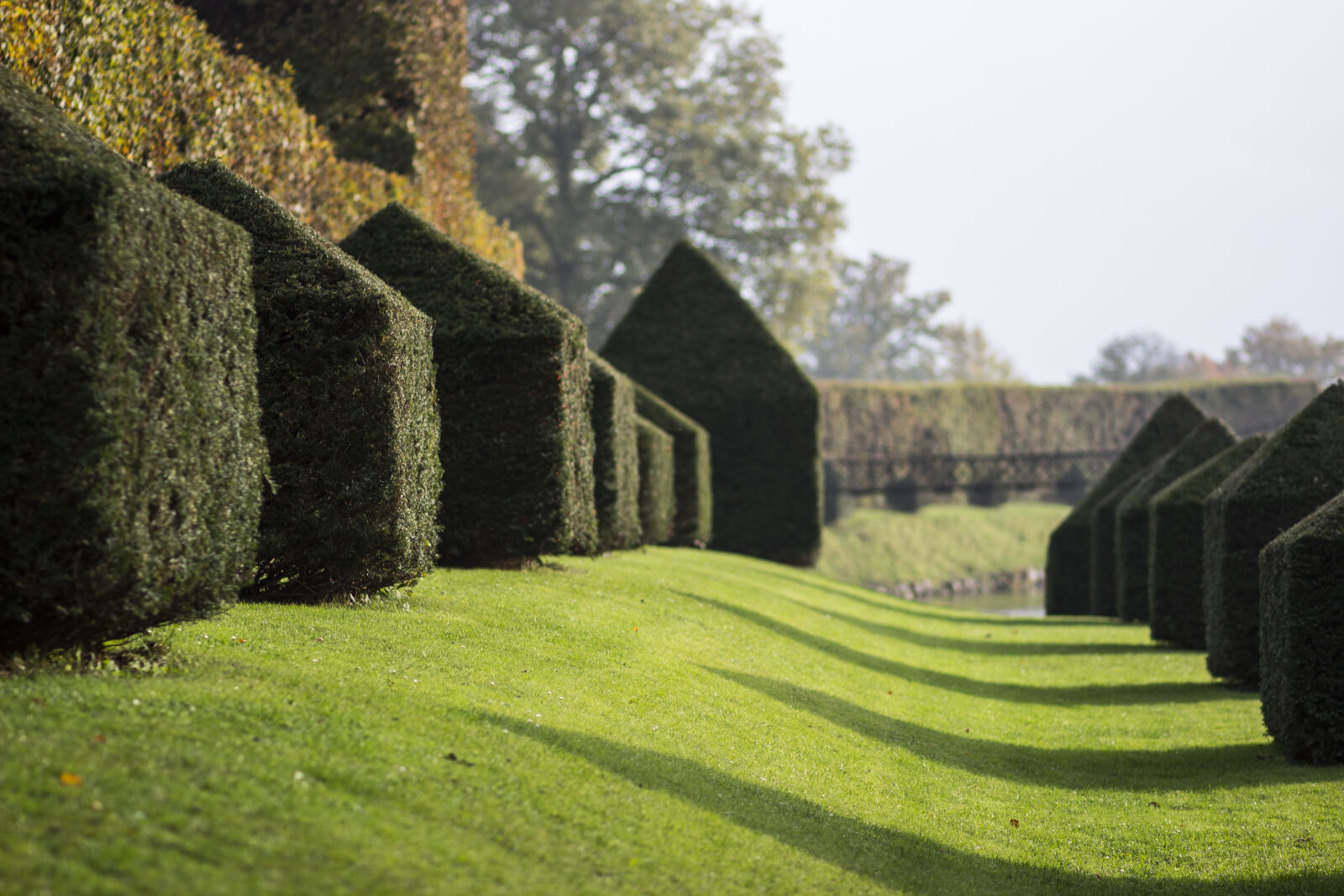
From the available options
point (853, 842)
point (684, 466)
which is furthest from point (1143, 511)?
point (853, 842)

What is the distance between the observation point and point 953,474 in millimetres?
59562

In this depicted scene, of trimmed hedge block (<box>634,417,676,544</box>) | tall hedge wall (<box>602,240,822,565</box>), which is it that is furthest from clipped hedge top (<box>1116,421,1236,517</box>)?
tall hedge wall (<box>602,240,822,565</box>)

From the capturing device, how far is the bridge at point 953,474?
53.0 meters

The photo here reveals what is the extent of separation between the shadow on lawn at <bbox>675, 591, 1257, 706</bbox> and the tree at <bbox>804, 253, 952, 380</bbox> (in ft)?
335

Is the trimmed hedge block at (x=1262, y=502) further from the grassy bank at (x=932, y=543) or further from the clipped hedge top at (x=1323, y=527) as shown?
the grassy bank at (x=932, y=543)

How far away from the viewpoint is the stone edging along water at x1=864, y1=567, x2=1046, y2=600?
169ft

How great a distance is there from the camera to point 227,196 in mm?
11250

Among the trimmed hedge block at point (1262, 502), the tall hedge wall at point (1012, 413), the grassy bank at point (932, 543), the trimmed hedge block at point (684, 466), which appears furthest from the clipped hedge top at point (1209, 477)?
the tall hedge wall at point (1012, 413)

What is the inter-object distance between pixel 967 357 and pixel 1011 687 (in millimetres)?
110109

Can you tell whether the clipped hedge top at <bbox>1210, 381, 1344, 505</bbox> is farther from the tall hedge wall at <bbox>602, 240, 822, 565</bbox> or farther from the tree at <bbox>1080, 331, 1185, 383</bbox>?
the tree at <bbox>1080, 331, 1185, 383</bbox>

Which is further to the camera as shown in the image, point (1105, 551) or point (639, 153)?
point (639, 153)

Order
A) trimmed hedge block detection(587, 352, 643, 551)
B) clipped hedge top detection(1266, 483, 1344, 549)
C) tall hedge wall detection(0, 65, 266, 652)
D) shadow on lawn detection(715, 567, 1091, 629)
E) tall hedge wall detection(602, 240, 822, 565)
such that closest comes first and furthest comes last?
1. tall hedge wall detection(0, 65, 266, 652)
2. clipped hedge top detection(1266, 483, 1344, 549)
3. trimmed hedge block detection(587, 352, 643, 551)
4. shadow on lawn detection(715, 567, 1091, 629)
5. tall hedge wall detection(602, 240, 822, 565)

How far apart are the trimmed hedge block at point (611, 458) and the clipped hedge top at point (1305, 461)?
9559 mm

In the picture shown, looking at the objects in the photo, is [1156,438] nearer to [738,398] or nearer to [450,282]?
[738,398]
